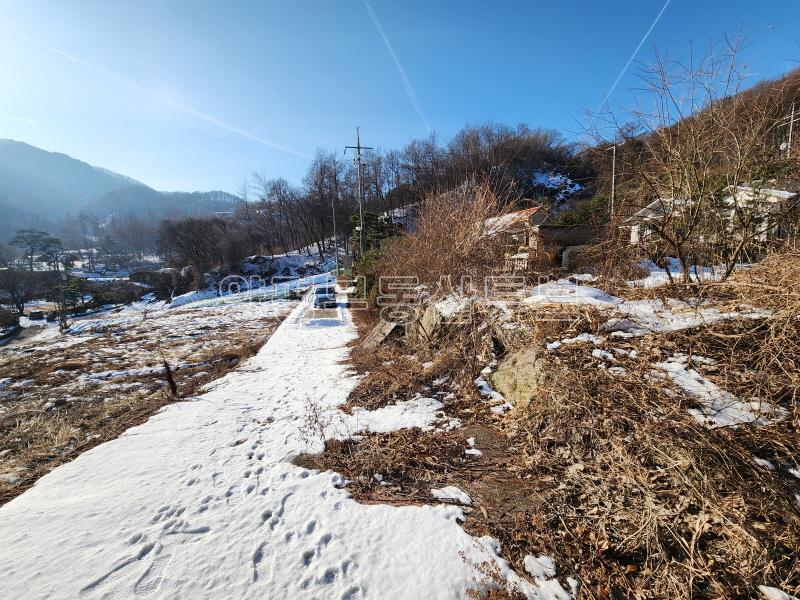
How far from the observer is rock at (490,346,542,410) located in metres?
4.04

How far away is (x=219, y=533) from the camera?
110 inches

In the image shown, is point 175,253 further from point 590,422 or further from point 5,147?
point 5,147

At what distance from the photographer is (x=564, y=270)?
9.34 metres

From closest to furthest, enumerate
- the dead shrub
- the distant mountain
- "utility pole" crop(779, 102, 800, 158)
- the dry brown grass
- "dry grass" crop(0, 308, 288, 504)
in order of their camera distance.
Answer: the dry brown grass
"utility pole" crop(779, 102, 800, 158)
"dry grass" crop(0, 308, 288, 504)
the dead shrub
the distant mountain

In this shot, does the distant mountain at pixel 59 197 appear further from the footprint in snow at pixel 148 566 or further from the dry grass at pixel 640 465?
the dry grass at pixel 640 465

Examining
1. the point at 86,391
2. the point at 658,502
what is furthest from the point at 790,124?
the point at 86,391

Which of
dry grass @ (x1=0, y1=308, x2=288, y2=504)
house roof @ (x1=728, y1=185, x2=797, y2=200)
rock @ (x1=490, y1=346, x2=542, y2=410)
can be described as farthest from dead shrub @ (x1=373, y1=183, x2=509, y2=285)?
dry grass @ (x1=0, y1=308, x2=288, y2=504)

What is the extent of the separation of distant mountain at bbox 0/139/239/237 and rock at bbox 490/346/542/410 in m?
128

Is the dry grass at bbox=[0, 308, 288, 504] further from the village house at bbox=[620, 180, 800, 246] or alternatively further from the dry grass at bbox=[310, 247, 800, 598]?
the village house at bbox=[620, 180, 800, 246]

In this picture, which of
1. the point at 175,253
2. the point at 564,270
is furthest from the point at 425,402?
the point at 175,253

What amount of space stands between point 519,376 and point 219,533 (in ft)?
12.4

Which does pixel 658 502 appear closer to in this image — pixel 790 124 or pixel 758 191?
pixel 758 191

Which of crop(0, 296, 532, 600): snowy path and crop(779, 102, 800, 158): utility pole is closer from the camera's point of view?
crop(0, 296, 532, 600): snowy path

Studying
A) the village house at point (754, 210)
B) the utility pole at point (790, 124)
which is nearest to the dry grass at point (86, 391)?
the village house at point (754, 210)
